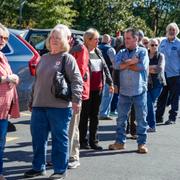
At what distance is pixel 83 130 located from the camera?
25.1ft

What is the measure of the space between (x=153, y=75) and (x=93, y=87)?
2.46 m

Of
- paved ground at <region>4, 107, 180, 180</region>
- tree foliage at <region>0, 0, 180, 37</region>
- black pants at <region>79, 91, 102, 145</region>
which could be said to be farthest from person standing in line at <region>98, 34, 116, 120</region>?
tree foliage at <region>0, 0, 180, 37</region>

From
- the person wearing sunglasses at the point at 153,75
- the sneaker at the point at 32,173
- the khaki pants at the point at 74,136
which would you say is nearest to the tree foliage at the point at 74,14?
the person wearing sunglasses at the point at 153,75

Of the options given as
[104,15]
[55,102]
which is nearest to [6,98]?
[55,102]

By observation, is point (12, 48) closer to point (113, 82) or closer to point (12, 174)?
point (113, 82)

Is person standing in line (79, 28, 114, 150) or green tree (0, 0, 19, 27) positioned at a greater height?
green tree (0, 0, 19, 27)

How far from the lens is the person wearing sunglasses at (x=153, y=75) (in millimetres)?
9516

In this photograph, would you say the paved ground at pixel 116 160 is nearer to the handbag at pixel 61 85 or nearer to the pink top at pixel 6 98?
the pink top at pixel 6 98

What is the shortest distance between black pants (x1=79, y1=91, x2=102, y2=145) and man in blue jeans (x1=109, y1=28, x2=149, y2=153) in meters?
0.36

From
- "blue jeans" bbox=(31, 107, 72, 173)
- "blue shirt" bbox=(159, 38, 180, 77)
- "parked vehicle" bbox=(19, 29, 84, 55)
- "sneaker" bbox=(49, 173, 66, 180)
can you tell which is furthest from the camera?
"parked vehicle" bbox=(19, 29, 84, 55)

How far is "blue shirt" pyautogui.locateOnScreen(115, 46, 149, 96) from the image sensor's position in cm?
753

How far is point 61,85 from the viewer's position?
5711 millimetres

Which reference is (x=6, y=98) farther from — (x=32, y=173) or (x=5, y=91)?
(x=32, y=173)

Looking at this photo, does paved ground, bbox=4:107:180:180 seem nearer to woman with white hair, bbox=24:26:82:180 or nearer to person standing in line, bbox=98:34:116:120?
woman with white hair, bbox=24:26:82:180
